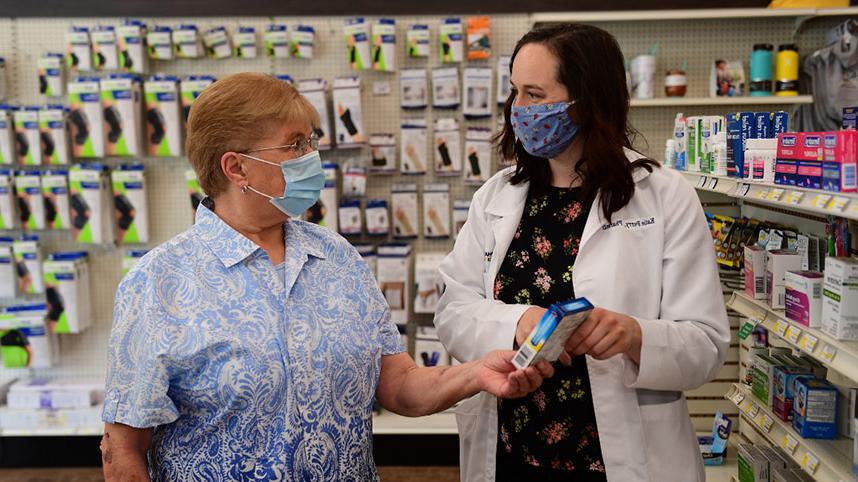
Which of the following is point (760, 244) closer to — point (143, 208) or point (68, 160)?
point (143, 208)

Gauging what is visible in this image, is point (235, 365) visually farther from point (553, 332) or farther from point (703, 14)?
point (703, 14)

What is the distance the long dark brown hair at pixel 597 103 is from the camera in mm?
2053

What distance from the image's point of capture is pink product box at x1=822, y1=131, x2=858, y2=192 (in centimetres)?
199

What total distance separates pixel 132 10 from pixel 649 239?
4.18m

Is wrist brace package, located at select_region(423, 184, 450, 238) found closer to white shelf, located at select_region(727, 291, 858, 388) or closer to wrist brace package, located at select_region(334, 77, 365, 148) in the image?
wrist brace package, located at select_region(334, 77, 365, 148)

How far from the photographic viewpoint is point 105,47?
5070mm

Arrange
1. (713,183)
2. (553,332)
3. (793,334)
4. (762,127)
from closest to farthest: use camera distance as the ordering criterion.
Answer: (553,332), (793,334), (762,127), (713,183)

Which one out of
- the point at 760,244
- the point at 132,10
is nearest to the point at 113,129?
the point at 132,10

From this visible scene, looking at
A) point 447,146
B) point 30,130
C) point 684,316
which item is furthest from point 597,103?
point 30,130

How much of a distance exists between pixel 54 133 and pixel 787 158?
4.29 meters

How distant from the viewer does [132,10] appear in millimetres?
5172

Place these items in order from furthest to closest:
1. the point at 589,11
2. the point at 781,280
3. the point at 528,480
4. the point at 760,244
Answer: the point at 589,11
the point at 760,244
the point at 781,280
the point at 528,480

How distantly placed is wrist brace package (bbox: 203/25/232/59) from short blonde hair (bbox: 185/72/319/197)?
3332 mm

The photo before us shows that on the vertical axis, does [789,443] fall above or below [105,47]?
below
